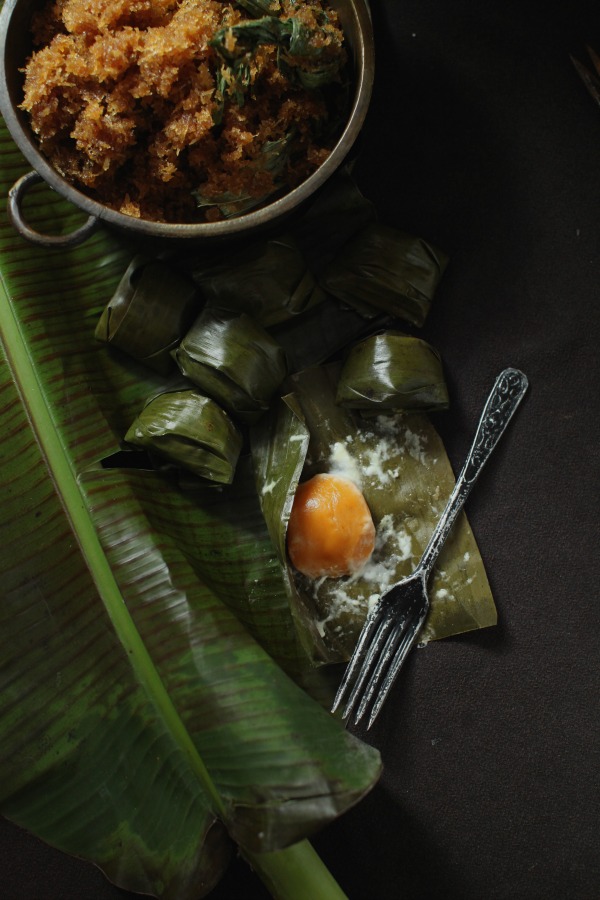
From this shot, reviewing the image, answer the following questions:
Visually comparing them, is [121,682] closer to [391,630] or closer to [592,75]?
[391,630]

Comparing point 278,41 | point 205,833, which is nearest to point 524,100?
point 278,41

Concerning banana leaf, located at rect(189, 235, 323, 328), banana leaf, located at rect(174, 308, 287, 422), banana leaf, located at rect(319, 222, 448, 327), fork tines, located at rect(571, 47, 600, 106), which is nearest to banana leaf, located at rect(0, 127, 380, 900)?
banana leaf, located at rect(174, 308, 287, 422)

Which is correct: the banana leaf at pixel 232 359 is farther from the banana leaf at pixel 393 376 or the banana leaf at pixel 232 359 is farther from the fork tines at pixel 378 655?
the fork tines at pixel 378 655

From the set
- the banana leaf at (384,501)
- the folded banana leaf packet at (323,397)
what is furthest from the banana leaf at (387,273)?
the banana leaf at (384,501)

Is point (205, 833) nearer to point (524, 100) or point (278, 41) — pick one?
point (278, 41)

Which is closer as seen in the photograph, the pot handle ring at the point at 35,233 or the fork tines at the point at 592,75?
the pot handle ring at the point at 35,233

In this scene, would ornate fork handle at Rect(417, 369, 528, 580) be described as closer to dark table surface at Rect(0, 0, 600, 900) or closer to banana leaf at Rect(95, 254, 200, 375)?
dark table surface at Rect(0, 0, 600, 900)
